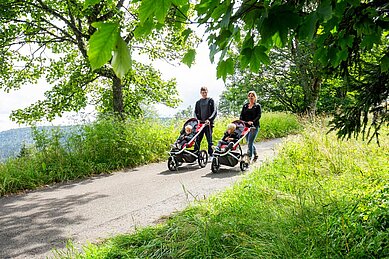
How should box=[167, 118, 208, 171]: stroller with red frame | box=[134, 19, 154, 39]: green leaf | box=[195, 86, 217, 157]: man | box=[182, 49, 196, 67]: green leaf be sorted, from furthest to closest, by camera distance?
box=[195, 86, 217, 157]: man < box=[167, 118, 208, 171]: stroller with red frame < box=[182, 49, 196, 67]: green leaf < box=[134, 19, 154, 39]: green leaf

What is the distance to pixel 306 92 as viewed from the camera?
70.1 feet

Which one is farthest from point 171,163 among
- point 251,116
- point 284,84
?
point 284,84

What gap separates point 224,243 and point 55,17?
36.2 ft

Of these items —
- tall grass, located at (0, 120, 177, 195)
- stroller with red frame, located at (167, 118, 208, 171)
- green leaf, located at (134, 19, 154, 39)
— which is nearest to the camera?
green leaf, located at (134, 19, 154, 39)

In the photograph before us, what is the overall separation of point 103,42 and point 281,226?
2.67 meters

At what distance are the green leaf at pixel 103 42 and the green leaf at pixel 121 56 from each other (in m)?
0.01

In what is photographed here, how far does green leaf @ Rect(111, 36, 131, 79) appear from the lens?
35.8 inches

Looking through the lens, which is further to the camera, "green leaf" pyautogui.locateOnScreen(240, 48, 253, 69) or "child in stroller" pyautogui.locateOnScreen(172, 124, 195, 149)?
"child in stroller" pyautogui.locateOnScreen(172, 124, 195, 149)

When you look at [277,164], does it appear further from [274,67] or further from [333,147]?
[274,67]

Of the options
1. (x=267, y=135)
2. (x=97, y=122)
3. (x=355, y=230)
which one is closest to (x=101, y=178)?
(x=97, y=122)

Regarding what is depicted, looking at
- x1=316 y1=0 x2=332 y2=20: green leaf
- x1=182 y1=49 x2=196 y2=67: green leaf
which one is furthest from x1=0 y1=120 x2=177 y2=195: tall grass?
x1=316 y1=0 x2=332 y2=20: green leaf

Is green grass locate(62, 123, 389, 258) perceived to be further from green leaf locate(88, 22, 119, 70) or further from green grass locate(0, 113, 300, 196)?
green grass locate(0, 113, 300, 196)

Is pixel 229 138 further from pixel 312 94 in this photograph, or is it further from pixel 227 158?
pixel 312 94

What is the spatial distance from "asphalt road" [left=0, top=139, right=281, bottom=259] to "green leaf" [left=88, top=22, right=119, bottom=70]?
3001 mm
